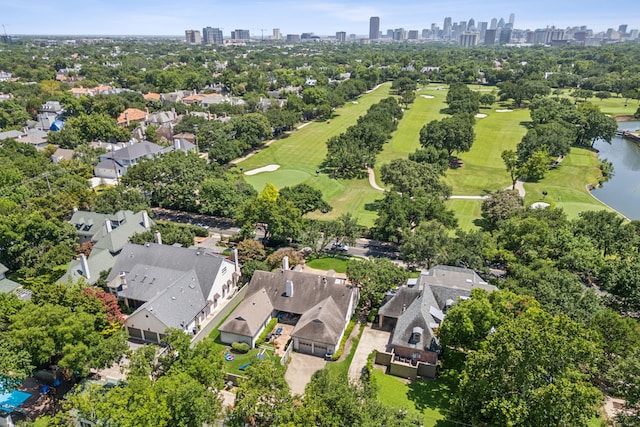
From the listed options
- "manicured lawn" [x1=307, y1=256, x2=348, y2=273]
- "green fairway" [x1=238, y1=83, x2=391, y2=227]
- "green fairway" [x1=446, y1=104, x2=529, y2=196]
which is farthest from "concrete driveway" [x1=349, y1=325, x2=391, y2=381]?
"green fairway" [x1=446, y1=104, x2=529, y2=196]

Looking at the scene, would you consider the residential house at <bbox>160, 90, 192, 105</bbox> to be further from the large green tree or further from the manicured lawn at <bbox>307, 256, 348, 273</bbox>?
the large green tree

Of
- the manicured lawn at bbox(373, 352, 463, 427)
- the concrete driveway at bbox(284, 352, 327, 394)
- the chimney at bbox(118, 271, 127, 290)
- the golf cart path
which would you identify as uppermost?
the chimney at bbox(118, 271, 127, 290)

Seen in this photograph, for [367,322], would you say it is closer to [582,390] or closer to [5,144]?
[582,390]

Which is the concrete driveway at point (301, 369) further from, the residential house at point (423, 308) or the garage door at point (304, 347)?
the residential house at point (423, 308)

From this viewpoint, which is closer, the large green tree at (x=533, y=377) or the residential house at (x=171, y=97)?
the large green tree at (x=533, y=377)

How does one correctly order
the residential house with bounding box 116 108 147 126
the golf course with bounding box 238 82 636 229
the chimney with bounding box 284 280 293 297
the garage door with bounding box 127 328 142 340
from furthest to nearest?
1. the residential house with bounding box 116 108 147 126
2. the golf course with bounding box 238 82 636 229
3. the chimney with bounding box 284 280 293 297
4. the garage door with bounding box 127 328 142 340

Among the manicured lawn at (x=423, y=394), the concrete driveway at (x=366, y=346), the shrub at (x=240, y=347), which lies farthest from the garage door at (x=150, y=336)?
the manicured lawn at (x=423, y=394)

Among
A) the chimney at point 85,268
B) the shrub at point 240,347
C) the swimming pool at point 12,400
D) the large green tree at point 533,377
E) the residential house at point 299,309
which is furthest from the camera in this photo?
the chimney at point 85,268
